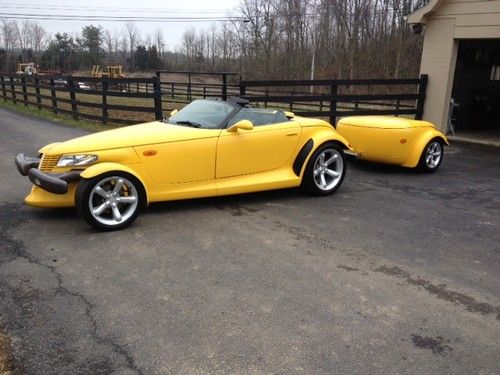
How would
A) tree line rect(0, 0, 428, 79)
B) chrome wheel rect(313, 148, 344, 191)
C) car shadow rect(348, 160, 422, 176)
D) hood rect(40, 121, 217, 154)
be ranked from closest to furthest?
hood rect(40, 121, 217, 154) → chrome wheel rect(313, 148, 344, 191) → car shadow rect(348, 160, 422, 176) → tree line rect(0, 0, 428, 79)

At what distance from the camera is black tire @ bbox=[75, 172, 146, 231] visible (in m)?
4.95

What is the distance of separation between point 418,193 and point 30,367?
5.82m

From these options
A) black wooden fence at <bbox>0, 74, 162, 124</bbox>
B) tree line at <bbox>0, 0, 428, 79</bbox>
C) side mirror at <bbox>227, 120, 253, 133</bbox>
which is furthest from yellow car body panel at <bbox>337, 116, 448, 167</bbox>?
tree line at <bbox>0, 0, 428, 79</bbox>

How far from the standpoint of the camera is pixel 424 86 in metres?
12.8

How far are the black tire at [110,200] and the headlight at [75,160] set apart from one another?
25 cm

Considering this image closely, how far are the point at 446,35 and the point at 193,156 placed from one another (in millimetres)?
9243

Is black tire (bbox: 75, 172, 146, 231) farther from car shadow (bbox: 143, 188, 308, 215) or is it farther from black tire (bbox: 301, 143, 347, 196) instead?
black tire (bbox: 301, 143, 347, 196)

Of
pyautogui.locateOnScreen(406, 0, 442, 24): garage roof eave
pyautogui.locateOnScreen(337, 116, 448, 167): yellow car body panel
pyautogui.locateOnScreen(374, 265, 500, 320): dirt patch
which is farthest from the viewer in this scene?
pyautogui.locateOnScreen(406, 0, 442, 24): garage roof eave

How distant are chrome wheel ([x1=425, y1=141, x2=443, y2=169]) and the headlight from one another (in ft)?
19.1

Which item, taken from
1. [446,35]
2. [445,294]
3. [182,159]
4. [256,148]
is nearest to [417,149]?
[256,148]

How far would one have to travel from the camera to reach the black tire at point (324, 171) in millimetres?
6672

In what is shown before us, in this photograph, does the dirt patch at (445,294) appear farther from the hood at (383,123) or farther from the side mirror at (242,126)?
the hood at (383,123)

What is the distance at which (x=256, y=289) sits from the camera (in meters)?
3.86

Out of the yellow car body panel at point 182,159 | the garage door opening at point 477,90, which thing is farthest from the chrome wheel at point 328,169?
the garage door opening at point 477,90
